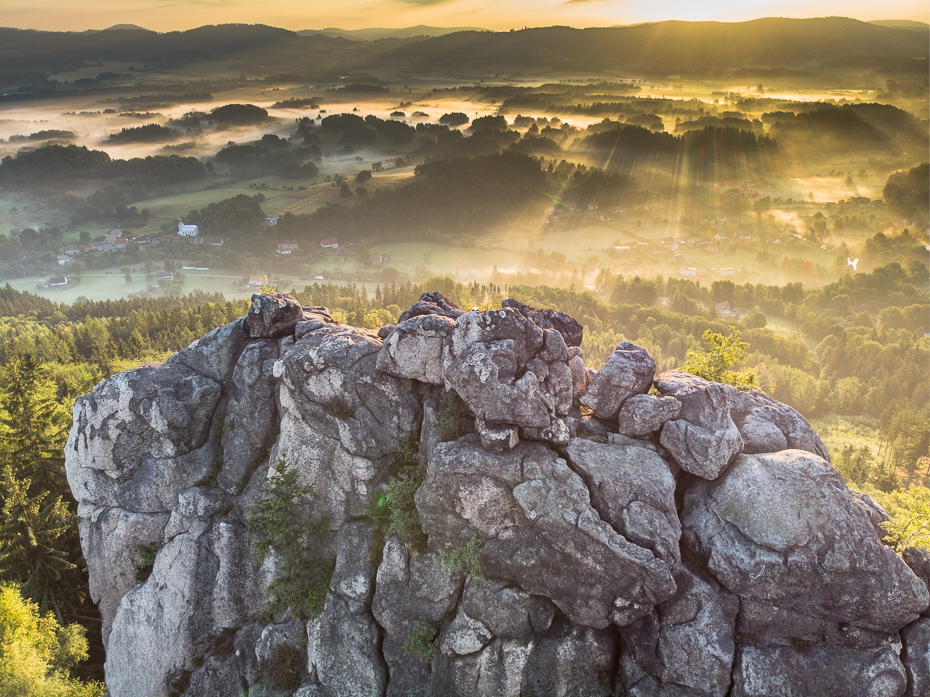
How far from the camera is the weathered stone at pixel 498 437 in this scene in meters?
25.8

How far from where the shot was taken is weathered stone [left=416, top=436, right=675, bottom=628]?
23609 mm

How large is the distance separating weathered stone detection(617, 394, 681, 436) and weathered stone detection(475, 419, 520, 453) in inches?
257

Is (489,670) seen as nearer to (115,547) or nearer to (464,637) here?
(464,637)

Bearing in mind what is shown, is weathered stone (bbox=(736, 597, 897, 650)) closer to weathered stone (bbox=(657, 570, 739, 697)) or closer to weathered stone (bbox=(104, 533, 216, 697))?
weathered stone (bbox=(657, 570, 739, 697))

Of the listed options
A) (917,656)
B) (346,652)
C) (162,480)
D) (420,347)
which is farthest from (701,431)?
(162,480)

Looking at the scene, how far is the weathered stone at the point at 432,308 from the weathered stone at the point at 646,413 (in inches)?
489

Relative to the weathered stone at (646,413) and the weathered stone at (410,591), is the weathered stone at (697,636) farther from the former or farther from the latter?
the weathered stone at (410,591)

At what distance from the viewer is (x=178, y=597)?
102 ft

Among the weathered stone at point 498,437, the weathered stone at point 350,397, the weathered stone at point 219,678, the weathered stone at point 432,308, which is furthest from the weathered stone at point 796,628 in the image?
the weathered stone at point 219,678

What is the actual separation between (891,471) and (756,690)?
82.0 metres

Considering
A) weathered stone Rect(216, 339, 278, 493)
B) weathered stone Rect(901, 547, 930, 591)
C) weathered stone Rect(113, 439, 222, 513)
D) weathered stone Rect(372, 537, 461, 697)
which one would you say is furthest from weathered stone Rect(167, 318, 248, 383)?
weathered stone Rect(901, 547, 930, 591)

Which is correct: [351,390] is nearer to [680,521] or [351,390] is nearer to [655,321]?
[680,521]

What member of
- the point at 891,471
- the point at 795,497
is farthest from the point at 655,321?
the point at 795,497

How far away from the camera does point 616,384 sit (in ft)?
93.1
